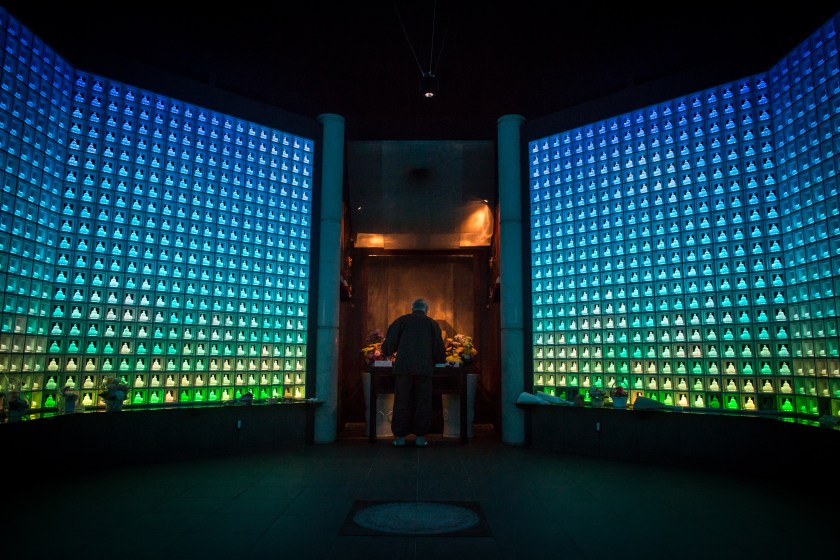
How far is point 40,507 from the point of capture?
4.73m

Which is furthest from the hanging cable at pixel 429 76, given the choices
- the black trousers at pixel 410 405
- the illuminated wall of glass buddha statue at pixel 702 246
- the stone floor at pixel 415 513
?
the stone floor at pixel 415 513

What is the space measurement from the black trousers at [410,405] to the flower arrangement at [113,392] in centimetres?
376

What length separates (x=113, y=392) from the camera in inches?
270

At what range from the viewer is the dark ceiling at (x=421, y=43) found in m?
6.79

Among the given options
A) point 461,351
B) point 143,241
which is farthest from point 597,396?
point 143,241

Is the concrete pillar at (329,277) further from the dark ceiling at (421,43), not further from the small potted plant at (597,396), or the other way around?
the small potted plant at (597,396)

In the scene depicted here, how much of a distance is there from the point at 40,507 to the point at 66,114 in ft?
16.7

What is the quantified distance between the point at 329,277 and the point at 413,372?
7.09 feet

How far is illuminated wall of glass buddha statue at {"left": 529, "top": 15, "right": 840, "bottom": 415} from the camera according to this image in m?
6.48

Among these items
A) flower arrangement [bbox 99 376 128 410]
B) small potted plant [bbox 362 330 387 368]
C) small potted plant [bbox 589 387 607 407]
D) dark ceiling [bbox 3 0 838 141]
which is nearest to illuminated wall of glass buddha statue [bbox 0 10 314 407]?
flower arrangement [bbox 99 376 128 410]

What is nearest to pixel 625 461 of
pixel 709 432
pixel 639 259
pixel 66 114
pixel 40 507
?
pixel 709 432

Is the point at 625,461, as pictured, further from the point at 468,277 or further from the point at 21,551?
the point at 21,551

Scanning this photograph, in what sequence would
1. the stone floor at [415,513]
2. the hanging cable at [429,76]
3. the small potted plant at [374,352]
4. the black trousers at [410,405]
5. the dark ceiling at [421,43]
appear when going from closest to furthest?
the stone floor at [415,513] → the dark ceiling at [421,43] → the hanging cable at [429,76] → the black trousers at [410,405] → the small potted plant at [374,352]

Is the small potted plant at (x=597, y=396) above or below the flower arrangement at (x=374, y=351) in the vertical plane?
below
